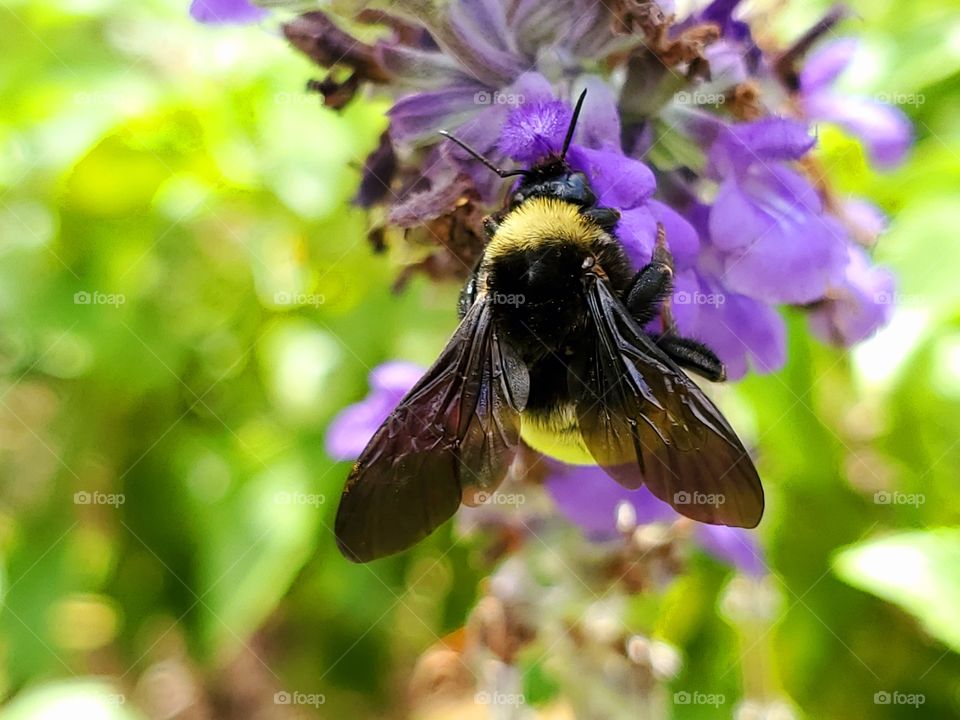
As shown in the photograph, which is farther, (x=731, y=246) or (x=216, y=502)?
(x=216, y=502)

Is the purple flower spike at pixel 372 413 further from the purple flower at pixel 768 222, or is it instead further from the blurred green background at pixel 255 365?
the purple flower at pixel 768 222

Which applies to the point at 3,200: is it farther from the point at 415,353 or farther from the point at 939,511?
the point at 939,511

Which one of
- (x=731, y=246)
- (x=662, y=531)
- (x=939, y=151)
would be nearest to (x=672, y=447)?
(x=731, y=246)

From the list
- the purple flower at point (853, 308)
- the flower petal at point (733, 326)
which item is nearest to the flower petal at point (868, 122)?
the purple flower at point (853, 308)

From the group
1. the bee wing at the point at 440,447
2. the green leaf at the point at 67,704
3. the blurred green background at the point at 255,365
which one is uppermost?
the bee wing at the point at 440,447

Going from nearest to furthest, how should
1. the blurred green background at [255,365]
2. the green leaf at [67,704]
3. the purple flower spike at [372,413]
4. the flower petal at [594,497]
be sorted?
the flower petal at [594,497]
the purple flower spike at [372,413]
the blurred green background at [255,365]
the green leaf at [67,704]
